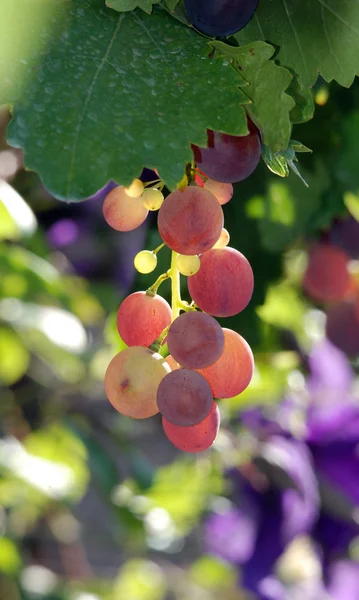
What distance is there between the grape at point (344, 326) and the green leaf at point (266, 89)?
563 millimetres

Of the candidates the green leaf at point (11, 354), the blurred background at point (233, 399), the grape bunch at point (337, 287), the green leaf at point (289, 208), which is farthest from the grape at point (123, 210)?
the green leaf at point (11, 354)

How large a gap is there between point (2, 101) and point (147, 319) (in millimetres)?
109

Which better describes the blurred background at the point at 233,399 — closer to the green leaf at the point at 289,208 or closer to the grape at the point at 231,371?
the green leaf at the point at 289,208

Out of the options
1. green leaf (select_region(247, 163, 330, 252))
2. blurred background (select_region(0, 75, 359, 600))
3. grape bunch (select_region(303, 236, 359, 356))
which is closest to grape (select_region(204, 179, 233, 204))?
blurred background (select_region(0, 75, 359, 600))

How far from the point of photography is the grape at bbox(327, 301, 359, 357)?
0.86 metres

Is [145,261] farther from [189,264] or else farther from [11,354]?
[11,354]

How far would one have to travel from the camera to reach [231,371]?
34 centimetres

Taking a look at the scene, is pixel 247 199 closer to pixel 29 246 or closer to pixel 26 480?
pixel 29 246

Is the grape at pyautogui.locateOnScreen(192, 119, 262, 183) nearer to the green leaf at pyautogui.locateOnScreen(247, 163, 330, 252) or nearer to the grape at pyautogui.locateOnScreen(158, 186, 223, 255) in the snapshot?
the grape at pyautogui.locateOnScreen(158, 186, 223, 255)

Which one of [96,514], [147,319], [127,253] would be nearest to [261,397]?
[127,253]

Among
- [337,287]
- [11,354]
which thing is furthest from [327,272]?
[11,354]

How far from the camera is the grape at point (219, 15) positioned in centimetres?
31

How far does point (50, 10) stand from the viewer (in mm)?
325

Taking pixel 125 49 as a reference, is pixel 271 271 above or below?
below
